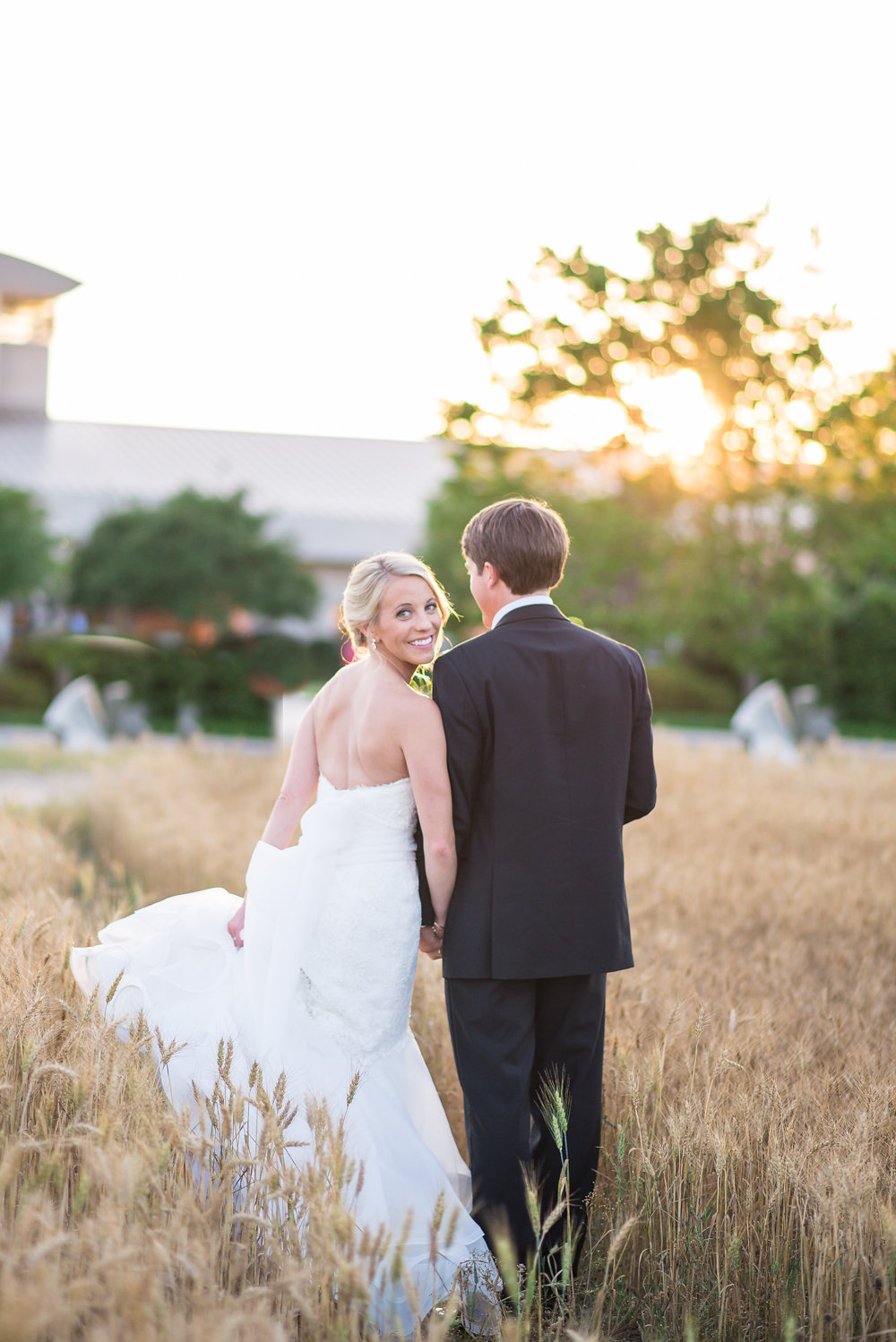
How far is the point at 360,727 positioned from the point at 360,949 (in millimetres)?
667

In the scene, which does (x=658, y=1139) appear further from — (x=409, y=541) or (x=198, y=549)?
(x=409, y=541)

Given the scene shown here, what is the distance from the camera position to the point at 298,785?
11.8 ft

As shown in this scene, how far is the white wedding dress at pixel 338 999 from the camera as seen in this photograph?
125 inches

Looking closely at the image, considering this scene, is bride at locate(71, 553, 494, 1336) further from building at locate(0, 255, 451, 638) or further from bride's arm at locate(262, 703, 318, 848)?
building at locate(0, 255, 451, 638)

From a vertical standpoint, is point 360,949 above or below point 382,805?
below

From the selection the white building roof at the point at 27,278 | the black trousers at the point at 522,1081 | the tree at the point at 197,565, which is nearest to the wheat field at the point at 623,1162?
the black trousers at the point at 522,1081

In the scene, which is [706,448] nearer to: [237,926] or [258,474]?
[237,926]

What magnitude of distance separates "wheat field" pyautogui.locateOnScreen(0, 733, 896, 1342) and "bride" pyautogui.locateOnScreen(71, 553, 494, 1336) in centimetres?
27

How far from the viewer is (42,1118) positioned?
266 centimetres

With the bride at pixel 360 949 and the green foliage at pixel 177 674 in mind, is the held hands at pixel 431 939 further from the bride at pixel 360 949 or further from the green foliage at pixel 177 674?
the green foliage at pixel 177 674

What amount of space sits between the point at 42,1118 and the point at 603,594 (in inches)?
888

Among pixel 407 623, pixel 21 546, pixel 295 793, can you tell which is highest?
pixel 21 546

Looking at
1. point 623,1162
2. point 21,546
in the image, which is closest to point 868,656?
point 21,546

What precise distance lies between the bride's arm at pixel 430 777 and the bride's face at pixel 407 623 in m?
0.22
